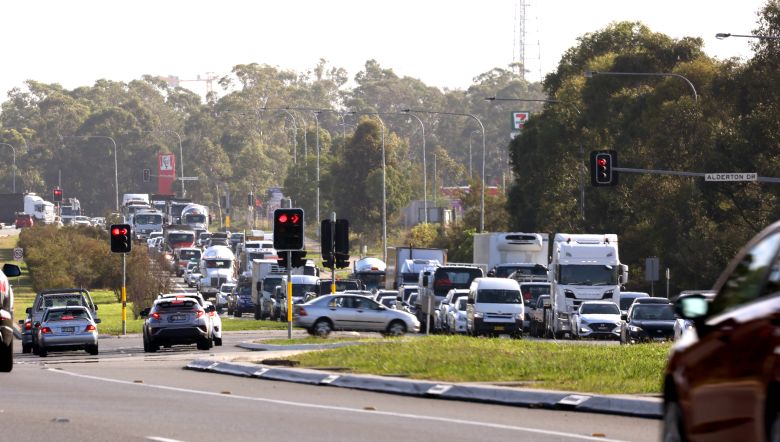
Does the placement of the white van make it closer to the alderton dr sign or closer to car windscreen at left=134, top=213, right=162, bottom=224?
the alderton dr sign

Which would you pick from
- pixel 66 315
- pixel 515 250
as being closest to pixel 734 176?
pixel 515 250

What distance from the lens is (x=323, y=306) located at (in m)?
Result: 44.7

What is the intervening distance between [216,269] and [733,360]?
91.3 meters

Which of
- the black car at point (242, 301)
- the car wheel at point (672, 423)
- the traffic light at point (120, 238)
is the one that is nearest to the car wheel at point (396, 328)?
the traffic light at point (120, 238)

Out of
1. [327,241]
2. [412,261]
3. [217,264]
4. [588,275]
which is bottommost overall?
[217,264]

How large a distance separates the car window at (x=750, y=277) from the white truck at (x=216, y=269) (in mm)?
88011

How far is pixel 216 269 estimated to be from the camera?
9812 centimetres

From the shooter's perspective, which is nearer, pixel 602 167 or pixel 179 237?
pixel 602 167

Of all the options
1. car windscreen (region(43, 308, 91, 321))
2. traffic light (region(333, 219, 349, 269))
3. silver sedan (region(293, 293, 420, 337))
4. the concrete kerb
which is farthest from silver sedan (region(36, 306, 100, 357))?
the concrete kerb

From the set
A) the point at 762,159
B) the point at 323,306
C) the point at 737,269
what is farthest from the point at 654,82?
the point at 737,269

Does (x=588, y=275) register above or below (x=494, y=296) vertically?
above

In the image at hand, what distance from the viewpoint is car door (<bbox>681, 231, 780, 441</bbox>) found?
23.8 feet

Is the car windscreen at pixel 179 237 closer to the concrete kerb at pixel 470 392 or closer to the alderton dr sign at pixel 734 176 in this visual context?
the alderton dr sign at pixel 734 176

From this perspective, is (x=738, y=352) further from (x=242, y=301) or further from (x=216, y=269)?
(x=216, y=269)
